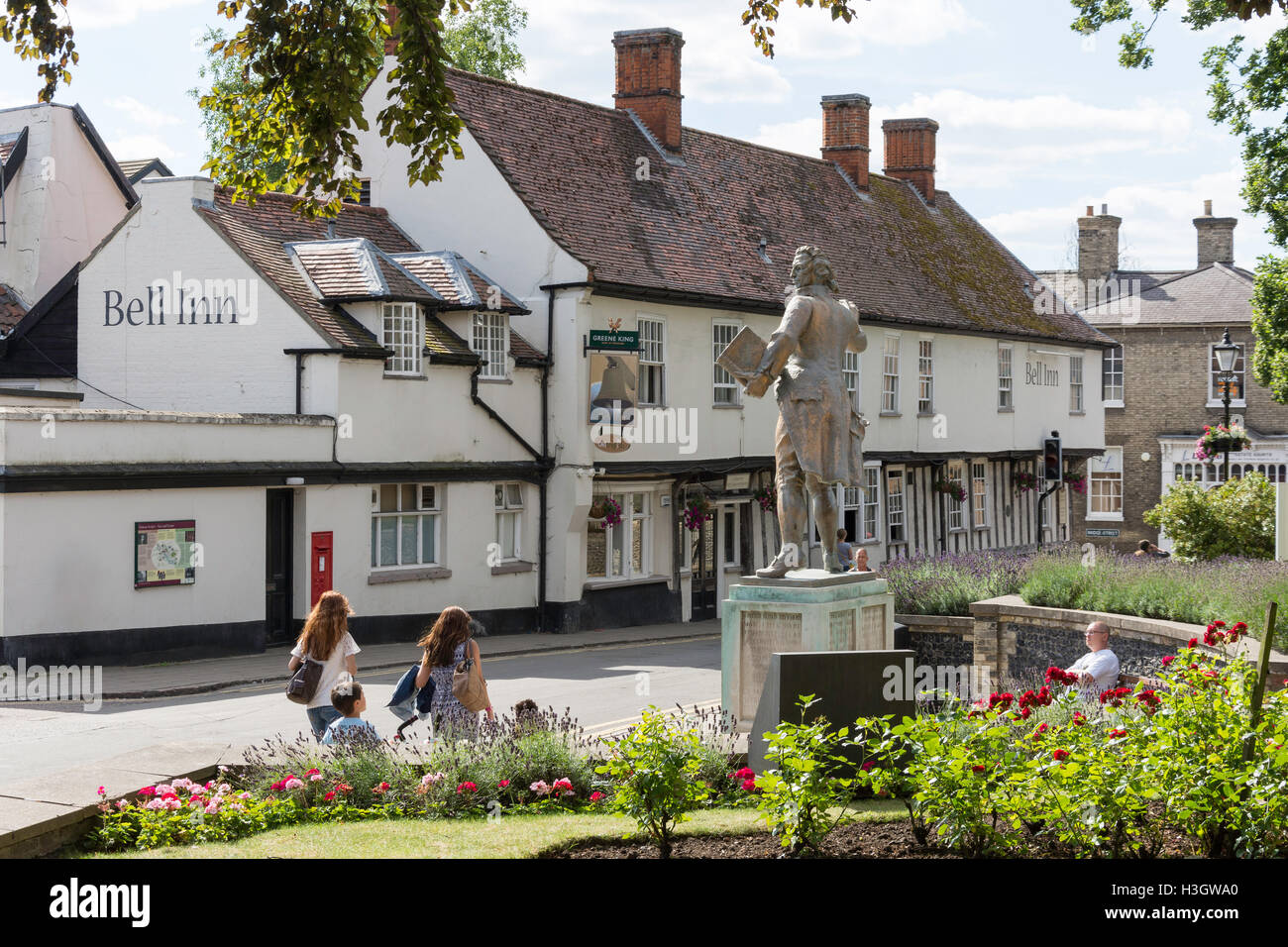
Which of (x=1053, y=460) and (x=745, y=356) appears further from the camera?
(x=1053, y=460)

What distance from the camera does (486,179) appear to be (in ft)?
89.3

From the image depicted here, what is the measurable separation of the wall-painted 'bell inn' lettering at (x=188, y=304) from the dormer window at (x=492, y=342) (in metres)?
3.79

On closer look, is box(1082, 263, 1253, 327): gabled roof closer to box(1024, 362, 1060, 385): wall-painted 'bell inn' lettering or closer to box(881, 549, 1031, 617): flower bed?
box(1024, 362, 1060, 385): wall-painted 'bell inn' lettering

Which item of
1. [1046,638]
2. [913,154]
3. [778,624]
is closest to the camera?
[778,624]

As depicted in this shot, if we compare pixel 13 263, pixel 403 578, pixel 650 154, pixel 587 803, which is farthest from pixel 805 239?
pixel 587 803

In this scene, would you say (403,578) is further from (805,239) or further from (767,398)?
(805,239)

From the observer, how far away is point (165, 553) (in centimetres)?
2070

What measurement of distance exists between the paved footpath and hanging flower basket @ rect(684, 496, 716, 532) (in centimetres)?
227

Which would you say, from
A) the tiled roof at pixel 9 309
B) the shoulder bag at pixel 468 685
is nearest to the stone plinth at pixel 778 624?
the shoulder bag at pixel 468 685

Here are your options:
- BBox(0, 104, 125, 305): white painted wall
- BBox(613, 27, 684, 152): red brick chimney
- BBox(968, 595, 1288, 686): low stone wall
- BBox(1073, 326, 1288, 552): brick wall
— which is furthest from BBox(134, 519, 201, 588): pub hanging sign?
BBox(1073, 326, 1288, 552): brick wall

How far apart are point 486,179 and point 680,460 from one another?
631 cm

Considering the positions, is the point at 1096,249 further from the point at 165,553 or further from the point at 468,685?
the point at 468,685

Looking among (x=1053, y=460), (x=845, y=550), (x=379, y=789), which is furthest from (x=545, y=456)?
(x=379, y=789)

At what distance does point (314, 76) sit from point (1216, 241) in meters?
47.0
